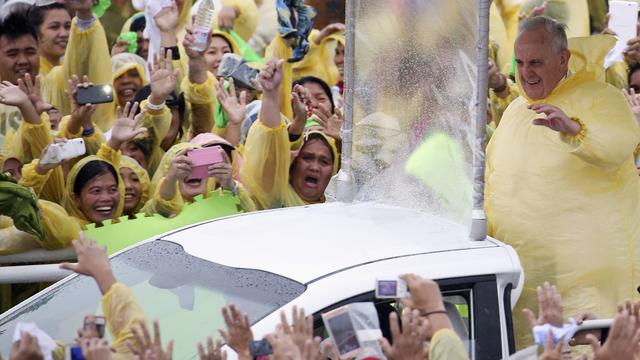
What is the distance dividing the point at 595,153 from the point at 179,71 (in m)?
4.14

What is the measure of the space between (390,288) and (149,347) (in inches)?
29.6

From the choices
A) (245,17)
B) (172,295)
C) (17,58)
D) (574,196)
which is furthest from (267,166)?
(245,17)

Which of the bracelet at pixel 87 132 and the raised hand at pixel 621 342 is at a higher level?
the bracelet at pixel 87 132

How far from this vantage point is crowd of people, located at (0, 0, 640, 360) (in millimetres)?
→ 3730

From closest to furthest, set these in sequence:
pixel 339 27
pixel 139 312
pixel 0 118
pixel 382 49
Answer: pixel 139 312 → pixel 382 49 → pixel 0 118 → pixel 339 27

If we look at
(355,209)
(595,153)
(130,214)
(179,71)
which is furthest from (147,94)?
(595,153)

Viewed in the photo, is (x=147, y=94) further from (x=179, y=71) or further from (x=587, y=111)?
(x=587, y=111)

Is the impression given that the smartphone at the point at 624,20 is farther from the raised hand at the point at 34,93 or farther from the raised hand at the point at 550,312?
the raised hand at the point at 550,312

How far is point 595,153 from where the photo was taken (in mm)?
4707

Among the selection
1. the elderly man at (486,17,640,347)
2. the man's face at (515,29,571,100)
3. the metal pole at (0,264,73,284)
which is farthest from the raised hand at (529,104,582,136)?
the metal pole at (0,264,73,284)

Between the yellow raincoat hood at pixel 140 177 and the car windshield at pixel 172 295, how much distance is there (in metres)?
2.30

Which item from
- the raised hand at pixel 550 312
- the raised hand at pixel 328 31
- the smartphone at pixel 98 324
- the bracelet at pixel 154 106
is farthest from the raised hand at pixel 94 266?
the raised hand at pixel 328 31

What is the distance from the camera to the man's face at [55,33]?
802cm

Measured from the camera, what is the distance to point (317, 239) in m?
4.25
